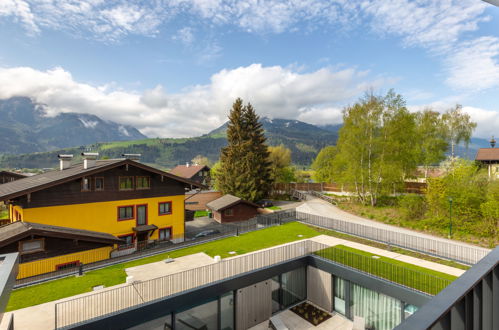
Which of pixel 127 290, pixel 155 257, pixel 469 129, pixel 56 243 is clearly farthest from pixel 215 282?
pixel 469 129

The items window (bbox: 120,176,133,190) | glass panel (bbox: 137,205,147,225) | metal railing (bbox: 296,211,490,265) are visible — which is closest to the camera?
metal railing (bbox: 296,211,490,265)

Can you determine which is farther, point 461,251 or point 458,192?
point 458,192

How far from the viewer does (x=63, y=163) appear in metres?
25.4

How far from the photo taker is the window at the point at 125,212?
860 inches

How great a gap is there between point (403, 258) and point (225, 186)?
27.0 m

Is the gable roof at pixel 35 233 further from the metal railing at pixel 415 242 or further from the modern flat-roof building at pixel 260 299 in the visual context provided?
the metal railing at pixel 415 242

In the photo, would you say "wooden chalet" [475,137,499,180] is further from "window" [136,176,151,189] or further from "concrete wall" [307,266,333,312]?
"window" [136,176,151,189]

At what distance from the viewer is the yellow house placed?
17.1 metres

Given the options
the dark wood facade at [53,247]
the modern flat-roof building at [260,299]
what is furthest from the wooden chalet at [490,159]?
the dark wood facade at [53,247]

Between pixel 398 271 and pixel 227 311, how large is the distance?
30.2 feet

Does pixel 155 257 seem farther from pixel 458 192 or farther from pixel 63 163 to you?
pixel 458 192

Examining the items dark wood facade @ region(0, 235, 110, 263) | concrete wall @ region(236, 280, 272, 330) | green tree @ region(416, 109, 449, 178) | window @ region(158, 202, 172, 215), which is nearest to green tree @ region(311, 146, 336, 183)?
green tree @ region(416, 109, 449, 178)

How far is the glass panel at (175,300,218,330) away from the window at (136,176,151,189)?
13303 millimetres

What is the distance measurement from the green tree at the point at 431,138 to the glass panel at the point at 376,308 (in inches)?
1102
